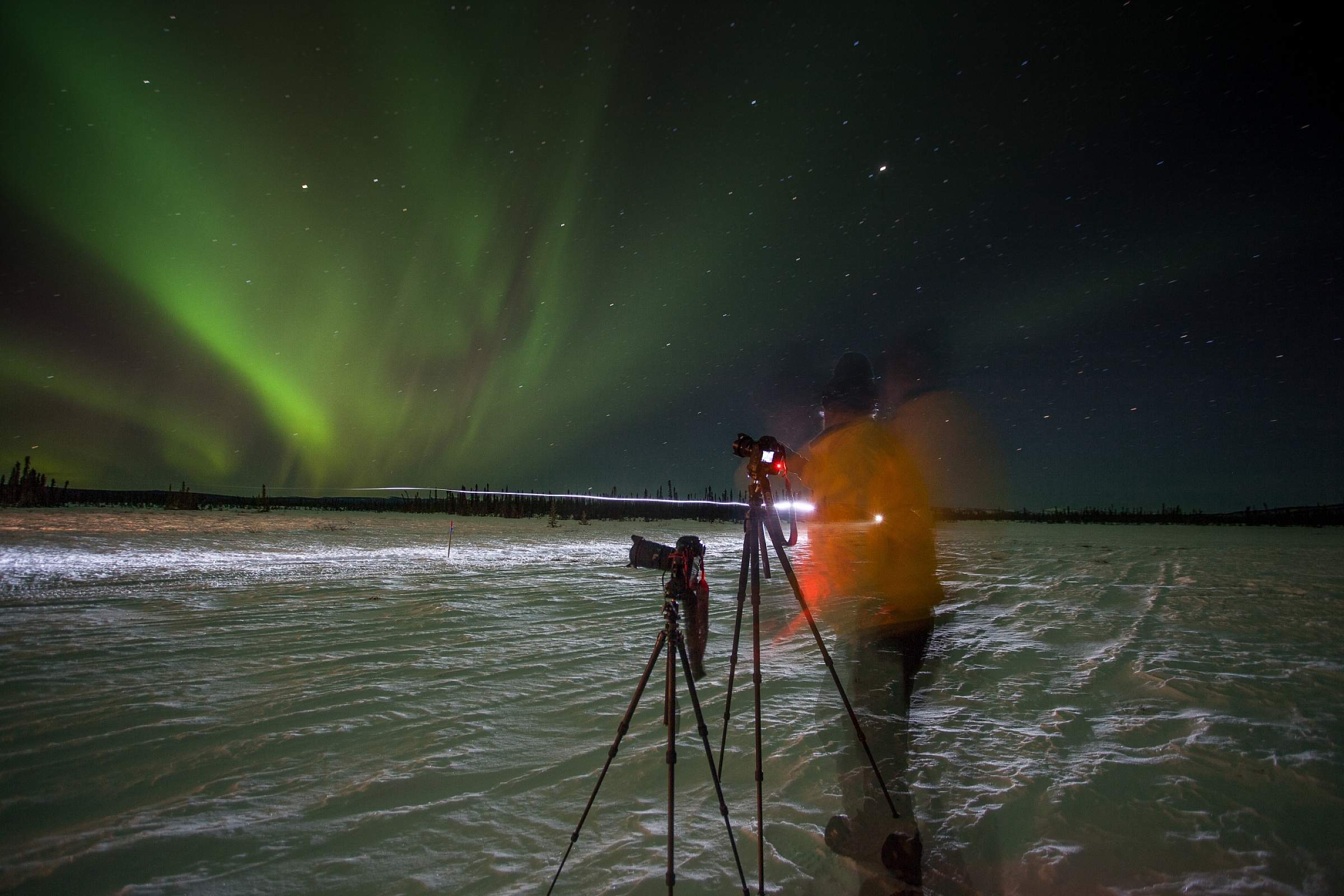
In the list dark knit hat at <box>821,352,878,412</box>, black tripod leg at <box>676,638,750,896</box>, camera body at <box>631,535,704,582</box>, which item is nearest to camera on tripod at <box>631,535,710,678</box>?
camera body at <box>631,535,704,582</box>

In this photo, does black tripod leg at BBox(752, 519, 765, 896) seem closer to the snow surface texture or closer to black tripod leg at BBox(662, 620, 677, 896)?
the snow surface texture

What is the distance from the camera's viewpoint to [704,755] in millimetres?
4113

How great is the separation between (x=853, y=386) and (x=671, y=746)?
4100mm

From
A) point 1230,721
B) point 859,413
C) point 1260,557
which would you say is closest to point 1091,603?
point 1230,721

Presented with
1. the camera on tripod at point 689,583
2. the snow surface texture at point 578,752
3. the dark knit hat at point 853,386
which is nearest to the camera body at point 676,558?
the camera on tripod at point 689,583

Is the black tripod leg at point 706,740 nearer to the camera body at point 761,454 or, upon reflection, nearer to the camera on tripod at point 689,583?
the camera on tripod at point 689,583

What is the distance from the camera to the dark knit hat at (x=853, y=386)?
538cm

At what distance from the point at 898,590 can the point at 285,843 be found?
5.82 m

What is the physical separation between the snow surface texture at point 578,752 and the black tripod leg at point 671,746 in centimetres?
82

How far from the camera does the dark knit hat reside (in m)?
5.38

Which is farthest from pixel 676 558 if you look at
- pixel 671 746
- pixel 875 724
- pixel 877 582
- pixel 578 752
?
pixel 877 582

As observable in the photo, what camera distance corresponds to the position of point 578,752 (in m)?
4.11

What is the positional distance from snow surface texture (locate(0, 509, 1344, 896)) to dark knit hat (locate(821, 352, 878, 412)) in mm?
2983

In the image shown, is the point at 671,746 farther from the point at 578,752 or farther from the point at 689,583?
the point at 578,752
